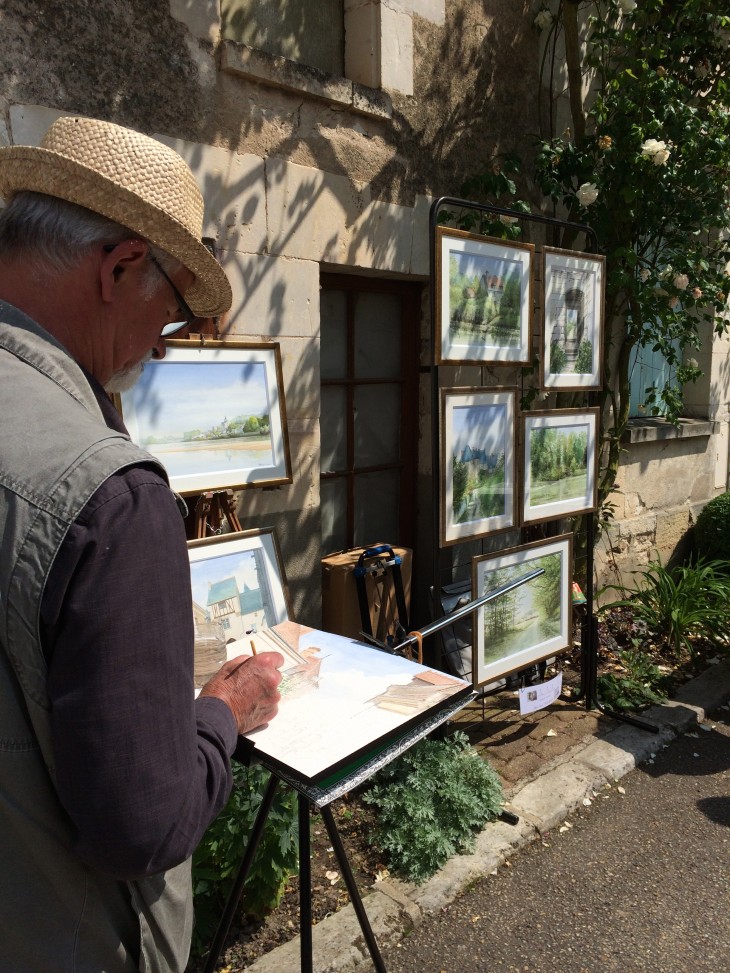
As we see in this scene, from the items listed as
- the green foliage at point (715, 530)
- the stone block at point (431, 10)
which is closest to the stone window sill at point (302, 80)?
the stone block at point (431, 10)

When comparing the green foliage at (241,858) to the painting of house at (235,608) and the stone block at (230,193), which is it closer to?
the painting of house at (235,608)

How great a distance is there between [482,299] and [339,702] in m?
1.95

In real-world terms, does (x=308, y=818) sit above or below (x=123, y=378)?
below

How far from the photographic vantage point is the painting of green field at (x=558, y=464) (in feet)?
11.5

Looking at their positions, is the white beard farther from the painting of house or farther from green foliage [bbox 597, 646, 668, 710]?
green foliage [bbox 597, 646, 668, 710]

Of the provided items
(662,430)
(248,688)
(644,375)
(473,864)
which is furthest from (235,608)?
(644,375)

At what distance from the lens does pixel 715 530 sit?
6129 millimetres

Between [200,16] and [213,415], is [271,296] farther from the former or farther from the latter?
[200,16]

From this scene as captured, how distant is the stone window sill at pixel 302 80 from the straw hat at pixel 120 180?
2.00 metres

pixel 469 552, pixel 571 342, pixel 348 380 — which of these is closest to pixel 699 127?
pixel 571 342

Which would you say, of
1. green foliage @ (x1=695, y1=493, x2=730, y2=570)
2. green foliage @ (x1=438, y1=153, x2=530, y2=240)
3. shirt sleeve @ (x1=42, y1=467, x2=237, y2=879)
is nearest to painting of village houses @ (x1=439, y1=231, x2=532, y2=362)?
green foliage @ (x1=438, y1=153, x2=530, y2=240)

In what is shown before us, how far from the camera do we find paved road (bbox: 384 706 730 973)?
2455 mm

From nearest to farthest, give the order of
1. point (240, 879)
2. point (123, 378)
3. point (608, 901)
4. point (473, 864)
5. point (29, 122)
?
1. point (123, 378)
2. point (240, 879)
3. point (29, 122)
4. point (608, 901)
5. point (473, 864)

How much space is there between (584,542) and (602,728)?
152 cm
